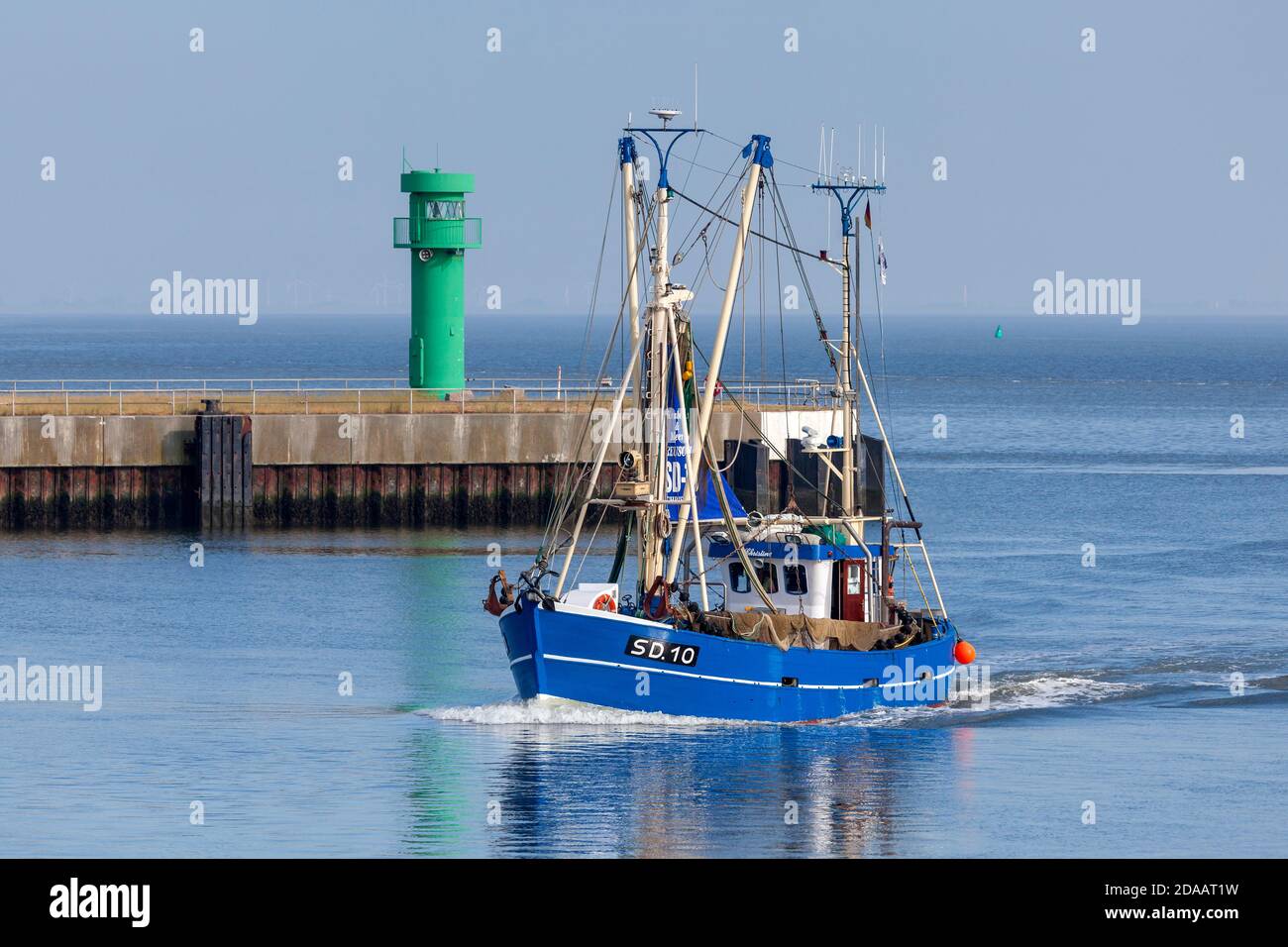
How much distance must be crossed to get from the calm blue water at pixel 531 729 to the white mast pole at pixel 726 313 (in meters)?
4.01

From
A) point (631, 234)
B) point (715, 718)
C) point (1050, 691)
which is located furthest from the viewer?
point (1050, 691)

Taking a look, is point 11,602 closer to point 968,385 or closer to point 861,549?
point 861,549

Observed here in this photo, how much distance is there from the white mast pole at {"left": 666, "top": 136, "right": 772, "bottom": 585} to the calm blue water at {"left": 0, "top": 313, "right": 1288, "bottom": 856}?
4011mm

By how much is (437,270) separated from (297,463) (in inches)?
447

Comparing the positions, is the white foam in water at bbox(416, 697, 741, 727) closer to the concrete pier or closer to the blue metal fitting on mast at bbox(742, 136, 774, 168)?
the blue metal fitting on mast at bbox(742, 136, 774, 168)

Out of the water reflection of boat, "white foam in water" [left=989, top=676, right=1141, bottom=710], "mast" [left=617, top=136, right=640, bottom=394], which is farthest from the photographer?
"white foam in water" [left=989, top=676, right=1141, bottom=710]

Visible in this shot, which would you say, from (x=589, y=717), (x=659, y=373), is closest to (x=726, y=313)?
(x=659, y=373)

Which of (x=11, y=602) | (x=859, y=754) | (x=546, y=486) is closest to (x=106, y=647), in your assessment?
(x=11, y=602)

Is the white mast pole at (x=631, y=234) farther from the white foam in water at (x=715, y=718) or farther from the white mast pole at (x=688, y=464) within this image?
the white foam in water at (x=715, y=718)

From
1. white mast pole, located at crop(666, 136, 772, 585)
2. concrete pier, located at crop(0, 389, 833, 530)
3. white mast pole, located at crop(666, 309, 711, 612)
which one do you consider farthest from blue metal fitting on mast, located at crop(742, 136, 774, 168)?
concrete pier, located at crop(0, 389, 833, 530)

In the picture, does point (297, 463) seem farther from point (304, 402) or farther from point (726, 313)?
point (726, 313)

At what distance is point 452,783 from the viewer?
36344 millimetres

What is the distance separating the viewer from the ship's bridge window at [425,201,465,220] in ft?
260

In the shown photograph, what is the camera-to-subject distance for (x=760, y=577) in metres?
43.0
